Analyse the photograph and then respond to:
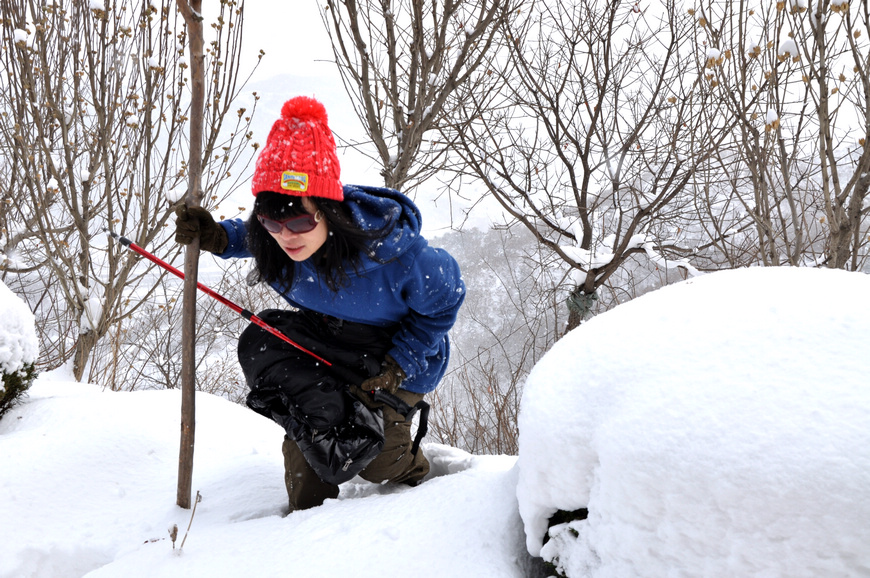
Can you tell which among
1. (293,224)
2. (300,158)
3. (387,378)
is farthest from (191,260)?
(387,378)

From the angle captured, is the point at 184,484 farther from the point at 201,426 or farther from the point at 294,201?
the point at 294,201

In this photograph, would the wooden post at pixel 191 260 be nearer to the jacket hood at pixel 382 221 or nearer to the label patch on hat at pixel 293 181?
the label patch on hat at pixel 293 181

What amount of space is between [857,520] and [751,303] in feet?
1.35

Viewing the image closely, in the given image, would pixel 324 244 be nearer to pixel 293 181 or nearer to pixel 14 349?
pixel 293 181

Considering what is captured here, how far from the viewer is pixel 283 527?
4.58 feet

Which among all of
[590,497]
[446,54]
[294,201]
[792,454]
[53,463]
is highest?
[446,54]

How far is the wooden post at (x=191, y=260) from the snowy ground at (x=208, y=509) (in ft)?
0.59

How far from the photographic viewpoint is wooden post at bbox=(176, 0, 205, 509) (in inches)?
58.2

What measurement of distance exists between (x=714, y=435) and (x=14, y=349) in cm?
272

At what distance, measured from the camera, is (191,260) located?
1.59 meters

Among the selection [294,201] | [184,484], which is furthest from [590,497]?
[184,484]

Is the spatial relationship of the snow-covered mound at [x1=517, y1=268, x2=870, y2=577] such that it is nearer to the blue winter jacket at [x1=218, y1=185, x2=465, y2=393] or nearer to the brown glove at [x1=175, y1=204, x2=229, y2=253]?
the blue winter jacket at [x1=218, y1=185, x2=465, y2=393]

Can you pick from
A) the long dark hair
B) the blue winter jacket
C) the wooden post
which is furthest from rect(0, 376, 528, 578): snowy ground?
the long dark hair

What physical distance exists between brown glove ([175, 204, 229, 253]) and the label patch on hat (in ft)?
1.02
